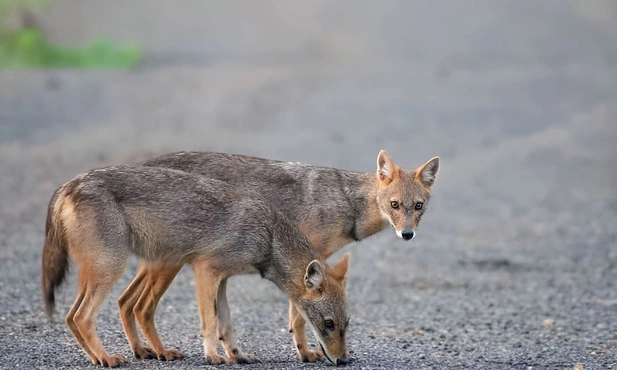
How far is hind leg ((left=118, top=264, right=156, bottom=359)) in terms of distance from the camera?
9.78m

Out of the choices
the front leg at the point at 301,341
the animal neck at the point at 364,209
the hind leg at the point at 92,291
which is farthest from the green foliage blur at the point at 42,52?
the hind leg at the point at 92,291

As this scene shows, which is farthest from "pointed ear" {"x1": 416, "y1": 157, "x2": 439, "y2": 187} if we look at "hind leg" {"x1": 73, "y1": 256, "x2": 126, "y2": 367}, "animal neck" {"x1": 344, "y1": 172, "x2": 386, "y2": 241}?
"hind leg" {"x1": 73, "y1": 256, "x2": 126, "y2": 367}

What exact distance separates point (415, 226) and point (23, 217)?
869 cm

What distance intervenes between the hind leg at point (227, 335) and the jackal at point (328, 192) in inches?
26.6

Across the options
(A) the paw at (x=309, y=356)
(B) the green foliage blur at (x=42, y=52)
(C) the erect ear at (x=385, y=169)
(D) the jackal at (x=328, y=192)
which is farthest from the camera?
(B) the green foliage blur at (x=42, y=52)

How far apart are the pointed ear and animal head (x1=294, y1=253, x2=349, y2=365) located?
6.43ft

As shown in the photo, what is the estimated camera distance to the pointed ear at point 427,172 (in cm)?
1101

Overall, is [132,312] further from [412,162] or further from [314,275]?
[412,162]

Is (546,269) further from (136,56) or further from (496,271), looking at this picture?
(136,56)

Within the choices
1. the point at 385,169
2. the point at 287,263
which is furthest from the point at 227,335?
the point at 385,169

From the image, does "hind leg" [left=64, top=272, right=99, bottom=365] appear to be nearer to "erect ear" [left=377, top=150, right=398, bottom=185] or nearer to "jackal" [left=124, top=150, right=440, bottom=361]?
"jackal" [left=124, top=150, right=440, bottom=361]

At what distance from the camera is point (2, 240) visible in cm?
1533

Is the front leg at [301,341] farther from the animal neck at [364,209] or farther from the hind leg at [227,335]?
the animal neck at [364,209]

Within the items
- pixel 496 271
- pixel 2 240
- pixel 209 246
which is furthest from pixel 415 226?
pixel 2 240
